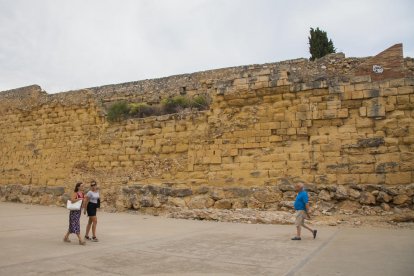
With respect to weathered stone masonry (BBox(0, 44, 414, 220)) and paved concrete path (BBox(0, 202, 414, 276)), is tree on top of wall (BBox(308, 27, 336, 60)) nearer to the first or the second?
weathered stone masonry (BBox(0, 44, 414, 220))

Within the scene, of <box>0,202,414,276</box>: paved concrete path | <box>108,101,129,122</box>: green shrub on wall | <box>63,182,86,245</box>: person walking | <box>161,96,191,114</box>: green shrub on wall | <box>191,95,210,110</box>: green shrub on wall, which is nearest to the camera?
<box>0,202,414,276</box>: paved concrete path

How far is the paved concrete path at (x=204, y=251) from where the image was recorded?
500cm

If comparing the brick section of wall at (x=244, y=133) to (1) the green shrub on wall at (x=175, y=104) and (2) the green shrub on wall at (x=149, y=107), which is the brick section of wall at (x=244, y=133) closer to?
(2) the green shrub on wall at (x=149, y=107)

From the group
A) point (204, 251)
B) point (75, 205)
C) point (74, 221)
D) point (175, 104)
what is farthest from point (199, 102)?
point (204, 251)

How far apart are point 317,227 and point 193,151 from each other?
Result: 15.1 ft

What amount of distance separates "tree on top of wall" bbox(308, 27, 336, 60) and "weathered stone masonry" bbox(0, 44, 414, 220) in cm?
849

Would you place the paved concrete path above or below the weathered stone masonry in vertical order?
below

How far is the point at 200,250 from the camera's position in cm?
635

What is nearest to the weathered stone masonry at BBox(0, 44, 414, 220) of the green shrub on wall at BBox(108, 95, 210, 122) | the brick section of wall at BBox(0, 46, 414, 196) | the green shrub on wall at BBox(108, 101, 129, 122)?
the brick section of wall at BBox(0, 46, 414, 196)

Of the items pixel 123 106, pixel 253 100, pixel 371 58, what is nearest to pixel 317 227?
pixel 253 100

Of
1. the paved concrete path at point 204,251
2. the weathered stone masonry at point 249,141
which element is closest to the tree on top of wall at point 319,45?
the weathered stone masonry at point 249,141

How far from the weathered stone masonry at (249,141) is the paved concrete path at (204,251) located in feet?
5.55

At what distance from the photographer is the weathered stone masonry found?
977cm

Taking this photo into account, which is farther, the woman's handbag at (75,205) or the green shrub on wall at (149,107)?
the green shrub on wall at (149,107)
